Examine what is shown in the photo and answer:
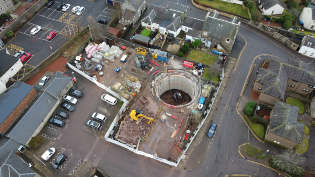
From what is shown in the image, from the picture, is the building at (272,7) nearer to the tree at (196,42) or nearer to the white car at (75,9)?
the tree at (196,42)

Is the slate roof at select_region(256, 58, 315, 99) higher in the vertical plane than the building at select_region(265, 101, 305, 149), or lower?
higher

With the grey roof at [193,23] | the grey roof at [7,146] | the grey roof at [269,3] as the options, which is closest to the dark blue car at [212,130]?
the grey roof at [193,23]

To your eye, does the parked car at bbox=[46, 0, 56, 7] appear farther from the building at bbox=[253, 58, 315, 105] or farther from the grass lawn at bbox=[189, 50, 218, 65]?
the building at bbox=[253, 58, 315, 105]

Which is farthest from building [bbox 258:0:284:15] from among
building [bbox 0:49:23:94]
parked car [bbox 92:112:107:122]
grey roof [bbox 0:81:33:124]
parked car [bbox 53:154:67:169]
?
building [bbox 0:49:23:94]

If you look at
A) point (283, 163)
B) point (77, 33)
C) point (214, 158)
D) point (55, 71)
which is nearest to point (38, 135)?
point (55, 71)

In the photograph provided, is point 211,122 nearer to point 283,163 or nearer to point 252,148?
point 252,148

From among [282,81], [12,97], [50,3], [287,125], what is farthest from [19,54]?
[287,125]
